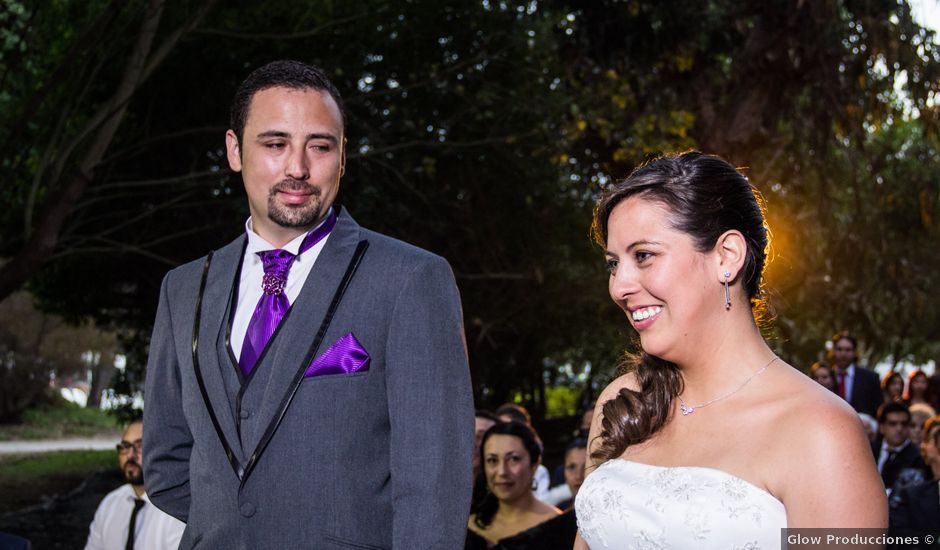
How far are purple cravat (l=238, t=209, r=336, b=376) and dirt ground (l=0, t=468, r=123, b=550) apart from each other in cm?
868

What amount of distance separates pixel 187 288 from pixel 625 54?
1037cm

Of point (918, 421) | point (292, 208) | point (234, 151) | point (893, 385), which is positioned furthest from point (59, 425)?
point (292, 208)

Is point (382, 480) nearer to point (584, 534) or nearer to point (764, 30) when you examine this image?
point (584, 534)

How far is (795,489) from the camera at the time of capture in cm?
260

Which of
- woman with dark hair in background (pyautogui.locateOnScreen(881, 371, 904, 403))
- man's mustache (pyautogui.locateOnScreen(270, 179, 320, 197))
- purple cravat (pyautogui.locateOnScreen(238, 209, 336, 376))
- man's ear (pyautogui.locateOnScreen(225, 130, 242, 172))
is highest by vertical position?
woman with dark hair in background (pyautogui.locateOnScreen(881, 371, 904, 403))

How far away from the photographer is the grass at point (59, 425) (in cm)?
3102

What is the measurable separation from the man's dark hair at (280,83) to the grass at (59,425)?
1102 inches

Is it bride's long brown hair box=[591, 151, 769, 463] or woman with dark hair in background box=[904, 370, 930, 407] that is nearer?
bride's long brown hair box=[591, 151, 769, 463]

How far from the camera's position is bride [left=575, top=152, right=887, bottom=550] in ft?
8.53

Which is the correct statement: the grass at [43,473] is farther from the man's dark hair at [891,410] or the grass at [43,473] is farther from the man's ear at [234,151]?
the man's ear at [234,151]

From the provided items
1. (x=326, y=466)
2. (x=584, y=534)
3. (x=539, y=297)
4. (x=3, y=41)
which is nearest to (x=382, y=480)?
(x=326, y=466)

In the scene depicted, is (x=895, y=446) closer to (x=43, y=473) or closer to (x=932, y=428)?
(x=932, y=428)

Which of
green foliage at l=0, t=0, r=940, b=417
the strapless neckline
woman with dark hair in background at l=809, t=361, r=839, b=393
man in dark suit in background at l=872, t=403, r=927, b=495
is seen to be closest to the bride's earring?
the strapless neckline

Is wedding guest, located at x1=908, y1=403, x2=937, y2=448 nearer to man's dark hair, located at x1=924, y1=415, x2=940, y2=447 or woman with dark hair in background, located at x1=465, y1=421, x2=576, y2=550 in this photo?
man's dark hair, located at x1=924, y1=415, x2=940, y2=447
